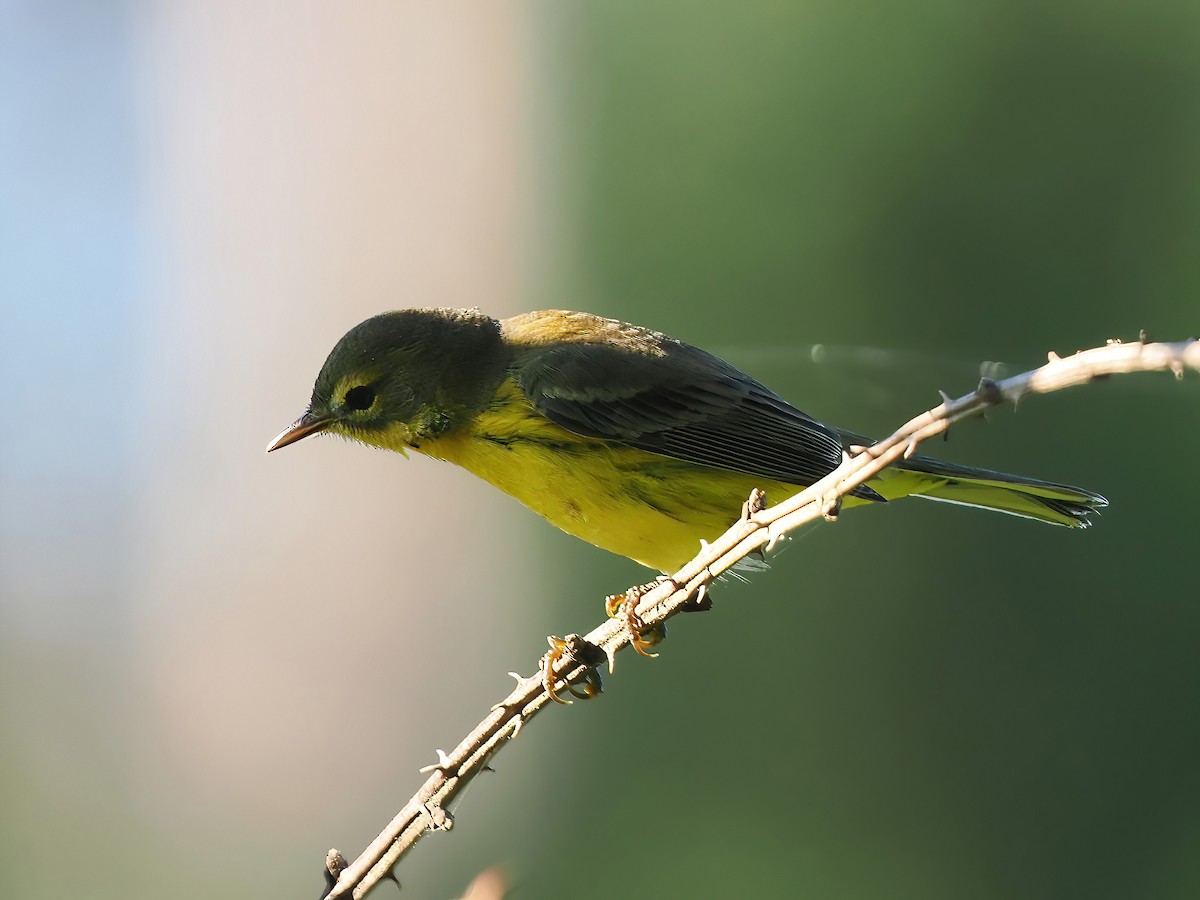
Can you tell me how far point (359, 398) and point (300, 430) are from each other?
148mm

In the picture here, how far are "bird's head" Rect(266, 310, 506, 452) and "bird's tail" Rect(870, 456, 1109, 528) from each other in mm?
940

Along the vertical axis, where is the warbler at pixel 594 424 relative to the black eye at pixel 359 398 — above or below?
above

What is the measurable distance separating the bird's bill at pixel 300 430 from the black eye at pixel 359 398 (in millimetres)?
57

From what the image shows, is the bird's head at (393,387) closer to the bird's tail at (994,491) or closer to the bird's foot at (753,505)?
the bird's tail at (994,491)

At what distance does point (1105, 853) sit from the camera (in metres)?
6.65

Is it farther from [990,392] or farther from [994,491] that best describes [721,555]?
[994,491]

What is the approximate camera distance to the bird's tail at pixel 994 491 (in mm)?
1665

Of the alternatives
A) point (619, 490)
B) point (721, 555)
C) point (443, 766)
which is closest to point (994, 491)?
point (619, 490)

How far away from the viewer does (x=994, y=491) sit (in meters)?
1.92

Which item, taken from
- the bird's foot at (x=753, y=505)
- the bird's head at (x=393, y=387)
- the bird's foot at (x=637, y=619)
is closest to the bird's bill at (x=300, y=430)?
the bird's head at (x=393, y=387)

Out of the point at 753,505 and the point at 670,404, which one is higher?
the point at 670,404

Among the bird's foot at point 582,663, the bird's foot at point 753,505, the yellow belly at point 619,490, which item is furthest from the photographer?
the yellow belly at point 619,490

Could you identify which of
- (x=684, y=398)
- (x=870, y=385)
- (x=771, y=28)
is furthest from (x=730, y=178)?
(x=870, y=385)

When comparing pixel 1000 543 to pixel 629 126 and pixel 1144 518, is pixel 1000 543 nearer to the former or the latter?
pixel 1144 518
